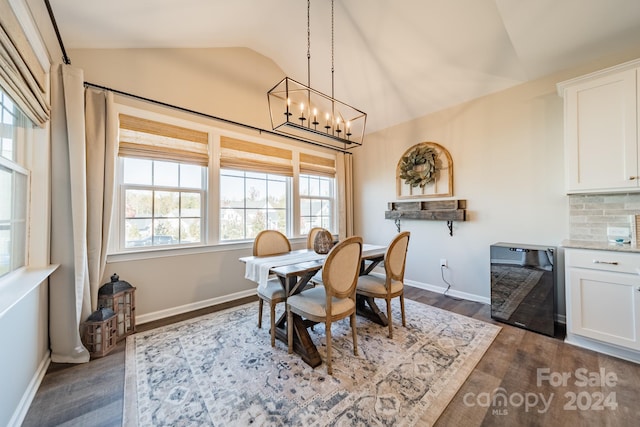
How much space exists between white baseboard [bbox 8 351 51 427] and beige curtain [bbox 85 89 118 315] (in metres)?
0.44

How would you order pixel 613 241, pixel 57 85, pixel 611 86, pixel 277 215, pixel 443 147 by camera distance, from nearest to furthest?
1. pixel 57 85
2. pixel 611 86
3. pixel 613 241
4. pixel 443 147
5. pixel 277 215

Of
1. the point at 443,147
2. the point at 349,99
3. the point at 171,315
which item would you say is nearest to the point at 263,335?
the point at 171,315

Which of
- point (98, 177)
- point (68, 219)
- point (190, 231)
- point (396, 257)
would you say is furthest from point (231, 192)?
point (396, 257)

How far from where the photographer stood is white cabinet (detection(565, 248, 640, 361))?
186 cm

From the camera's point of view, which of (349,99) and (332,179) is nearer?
(349,99)

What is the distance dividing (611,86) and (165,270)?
14.8 ft

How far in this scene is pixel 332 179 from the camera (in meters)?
4.54

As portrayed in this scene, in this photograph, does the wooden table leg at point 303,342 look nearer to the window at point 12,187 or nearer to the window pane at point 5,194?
the window at point 12,187

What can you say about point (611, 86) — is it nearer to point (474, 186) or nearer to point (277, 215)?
point (474, 186)

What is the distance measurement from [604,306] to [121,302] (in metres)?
4.12

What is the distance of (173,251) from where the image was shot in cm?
280

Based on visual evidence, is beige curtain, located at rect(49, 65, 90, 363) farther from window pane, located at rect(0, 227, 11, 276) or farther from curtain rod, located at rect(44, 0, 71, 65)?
window pane, located at rect(0, 227, 11, 276)

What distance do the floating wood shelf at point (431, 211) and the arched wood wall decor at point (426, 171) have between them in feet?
0.42

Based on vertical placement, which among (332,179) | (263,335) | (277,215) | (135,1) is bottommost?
(263,335)
